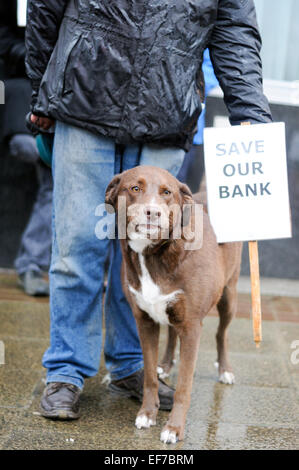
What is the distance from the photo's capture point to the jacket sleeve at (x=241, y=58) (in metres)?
3.10

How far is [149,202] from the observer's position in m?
2.78

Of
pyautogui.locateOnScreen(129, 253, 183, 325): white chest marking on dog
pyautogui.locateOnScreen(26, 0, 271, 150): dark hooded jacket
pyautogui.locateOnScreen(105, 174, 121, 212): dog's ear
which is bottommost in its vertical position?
pyautogui.locateOnScreen(129, 253, 183, 325): white chest marking on dog

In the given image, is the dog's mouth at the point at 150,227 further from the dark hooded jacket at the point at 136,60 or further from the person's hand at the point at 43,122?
the person's hand at the point at 43,122

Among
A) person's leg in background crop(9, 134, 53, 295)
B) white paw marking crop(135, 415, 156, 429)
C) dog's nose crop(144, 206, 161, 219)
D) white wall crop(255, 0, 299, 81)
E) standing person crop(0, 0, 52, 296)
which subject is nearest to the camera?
dog's nose crop(144, 206, 161, 219)

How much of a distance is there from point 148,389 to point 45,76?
5.18 ft

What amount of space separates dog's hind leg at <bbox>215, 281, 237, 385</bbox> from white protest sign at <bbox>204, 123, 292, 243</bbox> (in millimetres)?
666

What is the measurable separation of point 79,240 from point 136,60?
89 cm

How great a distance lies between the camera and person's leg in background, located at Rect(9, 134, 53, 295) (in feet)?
17.4

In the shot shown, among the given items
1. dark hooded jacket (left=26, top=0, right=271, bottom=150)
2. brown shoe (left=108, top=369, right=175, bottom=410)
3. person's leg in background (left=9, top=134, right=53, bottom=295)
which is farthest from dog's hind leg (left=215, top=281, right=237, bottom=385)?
person's leg in background (left=9, top=134, right=53, bottom=295)

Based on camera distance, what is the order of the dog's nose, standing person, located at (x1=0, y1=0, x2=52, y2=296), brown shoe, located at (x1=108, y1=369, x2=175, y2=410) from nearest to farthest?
the dog's nose
brown shoe, located at (x1=108, y1=369, x2=175, y2=410)
standing person, located at (x1=0, y1=0, x2=52, y2=296)

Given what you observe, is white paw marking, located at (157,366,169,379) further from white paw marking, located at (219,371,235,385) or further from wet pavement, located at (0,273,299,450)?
white paw marking, located at (219,371,235,385)

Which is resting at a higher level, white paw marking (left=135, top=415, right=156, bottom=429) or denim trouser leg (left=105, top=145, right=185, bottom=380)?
denim trouser leg (left=105, top=145, right=185, bottom=380)

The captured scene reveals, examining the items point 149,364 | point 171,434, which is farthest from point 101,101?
point 171,434

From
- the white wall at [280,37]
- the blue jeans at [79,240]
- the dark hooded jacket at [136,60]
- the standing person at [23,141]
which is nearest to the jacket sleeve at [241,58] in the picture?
the dark hooded jacket at [136,60]
